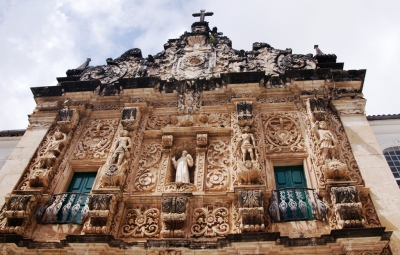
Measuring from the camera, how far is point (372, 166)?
25.6 ft

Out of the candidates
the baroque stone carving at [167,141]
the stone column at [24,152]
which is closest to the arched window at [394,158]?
the baroque stone carving at [167,141]

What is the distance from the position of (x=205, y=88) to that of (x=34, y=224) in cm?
569

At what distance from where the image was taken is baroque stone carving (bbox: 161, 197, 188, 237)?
7.03 meters

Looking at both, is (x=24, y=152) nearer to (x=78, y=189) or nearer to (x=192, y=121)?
(x=78, y=189)

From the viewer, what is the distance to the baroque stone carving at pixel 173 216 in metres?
7.03

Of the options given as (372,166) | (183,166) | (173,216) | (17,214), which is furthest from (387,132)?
(17,214)

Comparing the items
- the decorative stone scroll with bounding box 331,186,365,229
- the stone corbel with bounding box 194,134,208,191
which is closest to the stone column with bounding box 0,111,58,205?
the stone corbel with bounding box 194,134,208,191

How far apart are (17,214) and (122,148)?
261 cm

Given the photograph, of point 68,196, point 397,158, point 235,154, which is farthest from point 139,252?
point 397,158

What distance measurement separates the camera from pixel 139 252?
22.2 ft

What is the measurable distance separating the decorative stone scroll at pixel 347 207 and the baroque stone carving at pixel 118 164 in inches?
178

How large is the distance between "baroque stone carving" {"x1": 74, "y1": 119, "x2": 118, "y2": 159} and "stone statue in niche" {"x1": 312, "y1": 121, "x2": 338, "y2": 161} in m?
5.29

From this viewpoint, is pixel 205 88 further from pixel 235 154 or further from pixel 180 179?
pixel 180 179

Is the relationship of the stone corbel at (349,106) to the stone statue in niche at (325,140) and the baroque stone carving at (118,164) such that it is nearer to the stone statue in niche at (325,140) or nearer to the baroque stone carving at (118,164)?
the stone statue in niche at (325,140)
